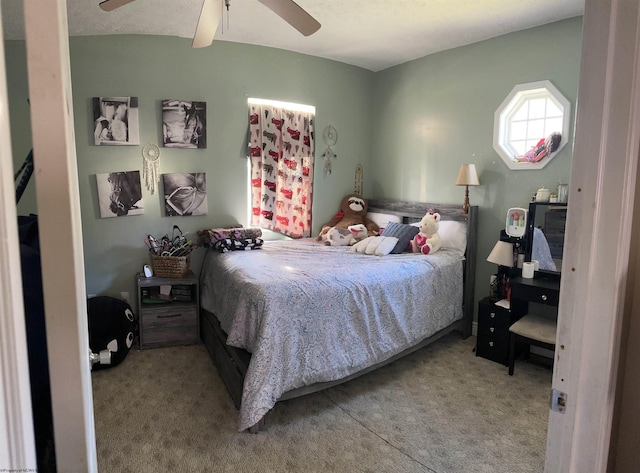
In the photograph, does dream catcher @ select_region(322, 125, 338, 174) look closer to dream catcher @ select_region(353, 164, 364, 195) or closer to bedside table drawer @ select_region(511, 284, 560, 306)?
dream catcher @ select_region(353, 164, 364, 195)

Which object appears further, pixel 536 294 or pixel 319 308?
pixel 536 294

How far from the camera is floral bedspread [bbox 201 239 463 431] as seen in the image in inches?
85.5

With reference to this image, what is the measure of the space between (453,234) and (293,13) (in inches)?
93.8

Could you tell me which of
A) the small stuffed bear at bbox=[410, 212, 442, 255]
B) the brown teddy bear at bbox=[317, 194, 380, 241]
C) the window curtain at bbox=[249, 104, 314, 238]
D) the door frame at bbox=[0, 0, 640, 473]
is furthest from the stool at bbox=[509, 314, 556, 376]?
the window curtain at bbox=[249, 104, 314, 238]

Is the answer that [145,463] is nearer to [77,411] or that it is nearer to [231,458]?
[231,458]

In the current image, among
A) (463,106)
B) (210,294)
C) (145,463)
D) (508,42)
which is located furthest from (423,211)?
(145,463)

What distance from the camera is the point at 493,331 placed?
10.2 ft

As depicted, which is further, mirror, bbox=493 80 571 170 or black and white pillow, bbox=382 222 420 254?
black and white pillow, bbox=382 222 420 254

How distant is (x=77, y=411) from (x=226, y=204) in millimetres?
3362

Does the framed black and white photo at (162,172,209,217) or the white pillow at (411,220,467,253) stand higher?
the framed black and white photo at (162,172,209,217)

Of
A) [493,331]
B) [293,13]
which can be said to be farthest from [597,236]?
[493,331]

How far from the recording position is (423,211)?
3.95 m

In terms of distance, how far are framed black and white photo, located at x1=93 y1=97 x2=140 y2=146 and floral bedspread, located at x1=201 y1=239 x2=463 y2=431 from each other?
1.25 m

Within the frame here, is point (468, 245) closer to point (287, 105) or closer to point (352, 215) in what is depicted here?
point (352, 215)
